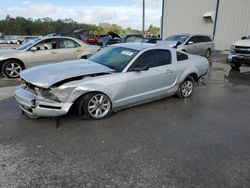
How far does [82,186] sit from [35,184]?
55cm

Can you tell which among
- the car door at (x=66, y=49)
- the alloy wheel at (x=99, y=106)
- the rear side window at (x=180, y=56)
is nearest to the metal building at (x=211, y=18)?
the car door at (x=66, y=49)

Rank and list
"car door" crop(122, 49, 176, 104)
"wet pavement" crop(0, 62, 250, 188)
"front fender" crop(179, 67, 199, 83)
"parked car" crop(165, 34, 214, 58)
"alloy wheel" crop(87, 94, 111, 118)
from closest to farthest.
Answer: "wet pavement" crop(0, 62, 250, 188)
"alloy wheel" crop(87, 94, 111, 118)
"car door" crop(122, 49, 176, 104)
"front fender" crop(179, 67, 199, 83)
"parked car" crop(165, 34, 214, 58)

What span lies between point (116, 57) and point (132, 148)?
2.50 metres

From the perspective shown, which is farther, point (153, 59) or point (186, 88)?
point (186, 88)

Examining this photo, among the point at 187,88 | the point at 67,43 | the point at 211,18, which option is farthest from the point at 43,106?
the point at 211,18

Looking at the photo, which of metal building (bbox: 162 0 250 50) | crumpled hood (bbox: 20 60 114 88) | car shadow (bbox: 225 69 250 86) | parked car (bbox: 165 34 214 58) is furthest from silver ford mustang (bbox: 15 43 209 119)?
metal building (bbox: 162 0 250 50)

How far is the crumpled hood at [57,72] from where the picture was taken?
450cm

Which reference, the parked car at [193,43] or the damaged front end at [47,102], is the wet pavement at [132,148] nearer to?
the damaged front end at [47,102]

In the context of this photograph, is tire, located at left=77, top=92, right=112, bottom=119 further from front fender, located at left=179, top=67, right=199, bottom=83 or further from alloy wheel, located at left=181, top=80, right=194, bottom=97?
alloy wheel, located at left=181, top=80, right=194, bottom=97

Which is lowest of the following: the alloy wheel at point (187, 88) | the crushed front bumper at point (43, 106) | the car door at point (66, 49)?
the alloy wheel at point (187, 88)

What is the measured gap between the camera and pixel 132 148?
388 cm

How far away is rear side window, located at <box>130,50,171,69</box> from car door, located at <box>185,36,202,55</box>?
820 centimetres

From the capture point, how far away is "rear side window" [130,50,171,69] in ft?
18.2

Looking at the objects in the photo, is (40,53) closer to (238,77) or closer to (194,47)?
(238,77)
